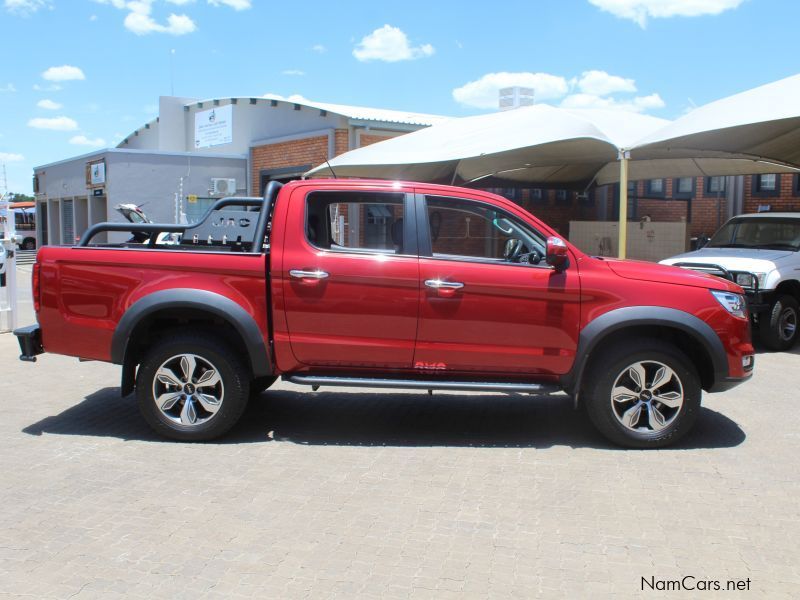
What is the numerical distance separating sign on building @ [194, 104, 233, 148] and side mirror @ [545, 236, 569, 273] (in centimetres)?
2027

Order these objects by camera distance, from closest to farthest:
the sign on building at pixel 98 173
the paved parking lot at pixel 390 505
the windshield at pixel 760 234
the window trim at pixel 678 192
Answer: the paved parking lot at pixel 390 505 < the windshield at pixel 760 234 < the window trim at pixel 678 192 < the sign on building at pixel 98 173

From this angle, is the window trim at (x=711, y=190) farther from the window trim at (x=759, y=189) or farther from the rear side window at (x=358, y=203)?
the rear side window at (x=358, y=203)

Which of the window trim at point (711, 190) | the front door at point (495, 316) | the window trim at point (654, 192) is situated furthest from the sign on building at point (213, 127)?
the front door at point (495, 316)

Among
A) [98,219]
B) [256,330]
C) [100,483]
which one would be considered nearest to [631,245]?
[256,330]

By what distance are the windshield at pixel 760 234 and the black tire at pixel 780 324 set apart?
3.18 ft

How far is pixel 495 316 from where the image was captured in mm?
5371

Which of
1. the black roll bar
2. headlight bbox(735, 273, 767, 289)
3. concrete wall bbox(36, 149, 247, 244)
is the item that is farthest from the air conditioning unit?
the black roll bar

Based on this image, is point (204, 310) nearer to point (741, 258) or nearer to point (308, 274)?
point (308, 274)

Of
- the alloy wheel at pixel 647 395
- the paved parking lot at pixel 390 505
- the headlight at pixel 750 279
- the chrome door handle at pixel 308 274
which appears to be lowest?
the paved parking lot at pixel 390 505

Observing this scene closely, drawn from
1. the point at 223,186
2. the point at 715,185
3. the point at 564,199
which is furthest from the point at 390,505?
the point at 223,186

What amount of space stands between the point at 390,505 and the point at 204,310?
2023mm

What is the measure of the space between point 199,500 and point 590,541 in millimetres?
2264

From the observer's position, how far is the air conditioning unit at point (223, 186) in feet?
76.3

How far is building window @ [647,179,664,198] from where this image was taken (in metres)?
20.5
